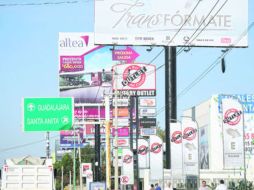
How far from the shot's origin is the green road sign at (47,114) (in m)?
38.1

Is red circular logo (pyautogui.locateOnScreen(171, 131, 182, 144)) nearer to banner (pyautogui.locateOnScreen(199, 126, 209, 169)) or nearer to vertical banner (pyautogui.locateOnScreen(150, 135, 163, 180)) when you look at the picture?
vertical banner (pyautogui.locateOnScreen(150, 135, 163, 180))

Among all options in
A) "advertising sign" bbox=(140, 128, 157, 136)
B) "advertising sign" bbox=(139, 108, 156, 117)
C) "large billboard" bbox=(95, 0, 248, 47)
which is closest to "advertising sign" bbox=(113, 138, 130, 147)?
"advertising sign" bbox=(139, 108, 156, 117)

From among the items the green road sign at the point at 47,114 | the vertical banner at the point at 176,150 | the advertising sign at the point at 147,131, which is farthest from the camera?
the advertising sign at the point at 147,131

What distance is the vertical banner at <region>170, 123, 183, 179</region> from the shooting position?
36606mm

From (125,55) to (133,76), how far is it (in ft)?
71.5

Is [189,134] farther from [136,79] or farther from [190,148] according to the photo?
[136,79]

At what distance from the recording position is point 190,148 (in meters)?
35.3

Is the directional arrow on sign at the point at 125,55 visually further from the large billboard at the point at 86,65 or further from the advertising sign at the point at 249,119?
the advertising sign at the point at 249,119

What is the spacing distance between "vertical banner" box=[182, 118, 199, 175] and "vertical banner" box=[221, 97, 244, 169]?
5261 millimetres

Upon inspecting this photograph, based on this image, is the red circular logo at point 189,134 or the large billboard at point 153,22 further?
the large billboard at point 153,22

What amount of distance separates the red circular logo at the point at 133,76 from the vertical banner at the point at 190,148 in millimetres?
25218

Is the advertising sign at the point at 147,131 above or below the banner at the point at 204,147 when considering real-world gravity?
above

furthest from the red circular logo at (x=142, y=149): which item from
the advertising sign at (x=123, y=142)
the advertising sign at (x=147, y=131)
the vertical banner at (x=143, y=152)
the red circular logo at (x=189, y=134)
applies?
the advertising sign at (x=123, y=142)

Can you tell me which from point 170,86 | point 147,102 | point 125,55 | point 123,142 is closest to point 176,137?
point 170,86
